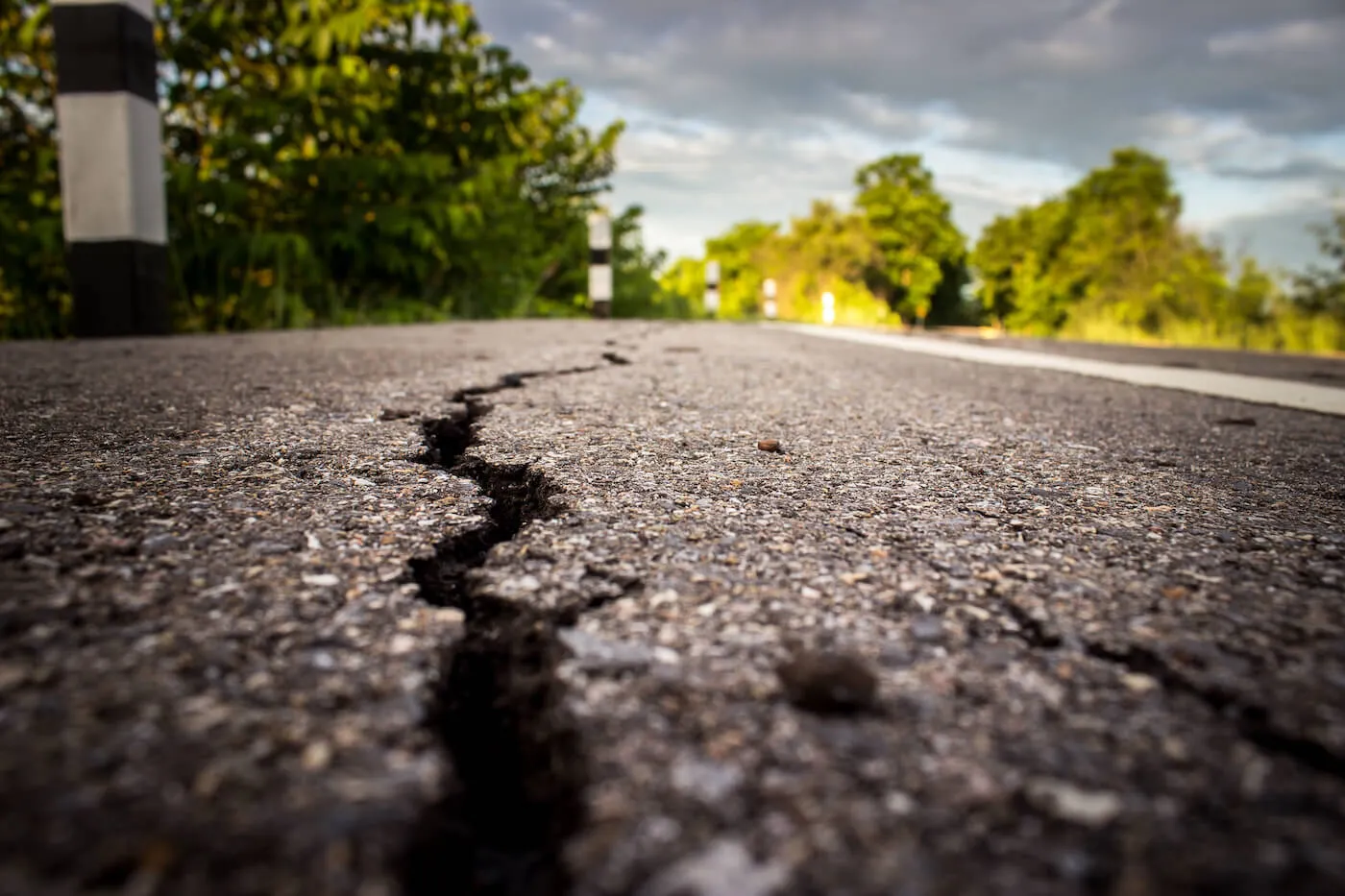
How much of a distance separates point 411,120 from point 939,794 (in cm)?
716

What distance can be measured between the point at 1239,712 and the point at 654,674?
52 centimetres

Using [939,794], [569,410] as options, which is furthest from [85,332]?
[939,794]

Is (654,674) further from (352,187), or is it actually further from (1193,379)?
(352,187)

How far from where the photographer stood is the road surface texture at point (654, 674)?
1.64 ft

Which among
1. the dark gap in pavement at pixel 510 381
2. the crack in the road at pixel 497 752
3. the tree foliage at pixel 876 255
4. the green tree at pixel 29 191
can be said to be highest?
the tree foliage at pixel 876 255

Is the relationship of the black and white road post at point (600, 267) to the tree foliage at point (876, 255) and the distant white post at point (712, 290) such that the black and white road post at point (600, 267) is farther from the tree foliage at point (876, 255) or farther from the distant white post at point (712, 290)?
the tree foliage at point (876, 255)

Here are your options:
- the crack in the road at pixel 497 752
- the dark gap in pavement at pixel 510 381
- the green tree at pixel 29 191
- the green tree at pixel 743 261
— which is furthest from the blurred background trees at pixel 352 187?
the green tree at pixel 743 261

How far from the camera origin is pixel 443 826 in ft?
A: 1.77

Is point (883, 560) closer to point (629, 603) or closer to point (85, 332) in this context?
point (629, 603)

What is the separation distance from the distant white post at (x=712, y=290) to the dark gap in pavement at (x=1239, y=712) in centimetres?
1009

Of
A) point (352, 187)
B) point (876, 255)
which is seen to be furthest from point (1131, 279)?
point (352, 187)

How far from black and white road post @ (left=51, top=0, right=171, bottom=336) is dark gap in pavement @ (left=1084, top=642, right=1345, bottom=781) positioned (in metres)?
4.70

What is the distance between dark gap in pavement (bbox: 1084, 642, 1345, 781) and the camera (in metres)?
0.61

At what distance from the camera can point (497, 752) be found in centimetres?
65
